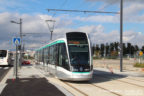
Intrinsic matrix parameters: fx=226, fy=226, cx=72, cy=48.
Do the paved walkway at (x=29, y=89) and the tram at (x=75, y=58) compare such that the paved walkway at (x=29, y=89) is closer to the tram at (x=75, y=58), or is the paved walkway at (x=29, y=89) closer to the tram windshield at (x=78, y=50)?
the tram at (x=75, y=58)

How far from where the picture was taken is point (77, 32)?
14.5 meters

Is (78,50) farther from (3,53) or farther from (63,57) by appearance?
(3,53)

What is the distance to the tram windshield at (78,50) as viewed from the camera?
13305 millimetres

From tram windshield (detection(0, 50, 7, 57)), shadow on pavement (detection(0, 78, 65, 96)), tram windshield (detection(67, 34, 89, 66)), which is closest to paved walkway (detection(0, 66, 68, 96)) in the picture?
shadow on pavement (detection(0, 78, 65, 96))

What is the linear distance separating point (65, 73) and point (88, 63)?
4.90ft

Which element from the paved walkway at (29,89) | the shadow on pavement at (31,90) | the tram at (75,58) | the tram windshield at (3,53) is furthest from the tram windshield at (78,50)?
the tram windshield at (3,53)

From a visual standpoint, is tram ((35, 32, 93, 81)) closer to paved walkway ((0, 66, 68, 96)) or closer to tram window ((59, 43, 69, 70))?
tram window ((59, 43, 69, 70))

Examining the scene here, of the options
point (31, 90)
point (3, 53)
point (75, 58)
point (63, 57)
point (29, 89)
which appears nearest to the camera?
point (31, 90)

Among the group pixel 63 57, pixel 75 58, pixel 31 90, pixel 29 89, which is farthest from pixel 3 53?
pixel 31 90

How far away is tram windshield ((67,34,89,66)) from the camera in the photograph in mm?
13305

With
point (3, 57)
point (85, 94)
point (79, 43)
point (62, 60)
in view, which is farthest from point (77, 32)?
point (3, 57)

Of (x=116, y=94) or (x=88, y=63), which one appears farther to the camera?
(x=88, y=63)

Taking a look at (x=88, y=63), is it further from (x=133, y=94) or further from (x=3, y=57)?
(x=3, y=57)

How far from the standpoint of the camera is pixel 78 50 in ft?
44.6
